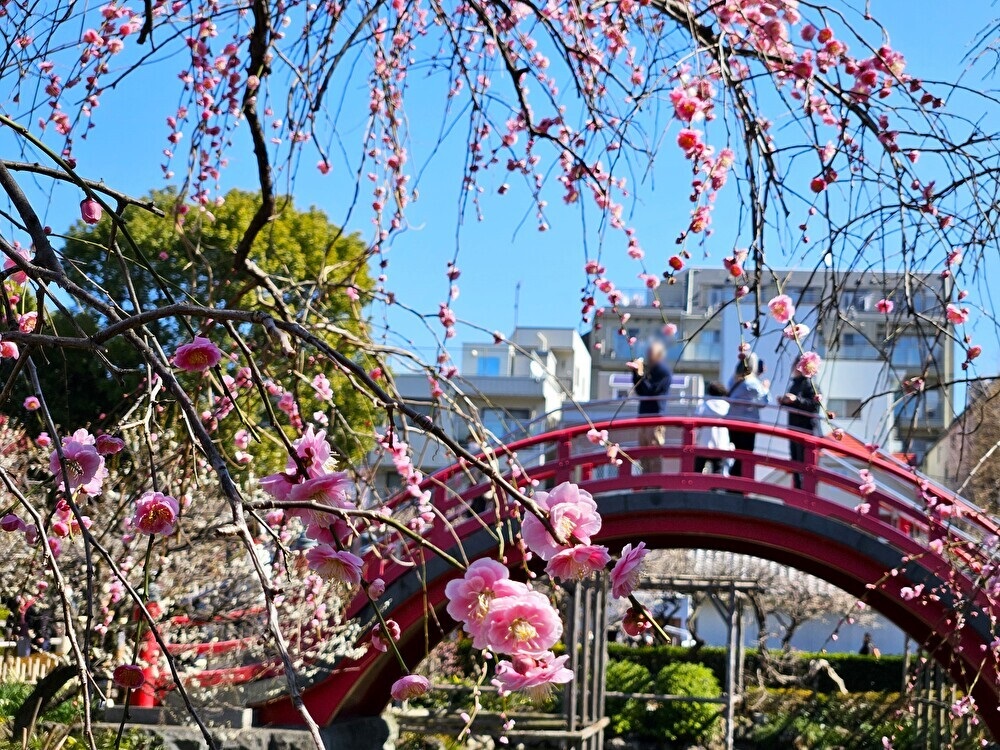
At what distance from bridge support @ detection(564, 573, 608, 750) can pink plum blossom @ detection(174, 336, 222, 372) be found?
26.0ft

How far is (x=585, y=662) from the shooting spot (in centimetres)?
1054

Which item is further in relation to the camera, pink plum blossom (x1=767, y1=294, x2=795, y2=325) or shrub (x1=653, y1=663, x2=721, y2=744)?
shrub (x1=653, y1=663, x2=721, y2=744)

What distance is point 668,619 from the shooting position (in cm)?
2139

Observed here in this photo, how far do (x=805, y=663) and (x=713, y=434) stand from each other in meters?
12.1

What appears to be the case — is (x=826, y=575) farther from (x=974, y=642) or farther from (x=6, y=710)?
(x=6, y=710)

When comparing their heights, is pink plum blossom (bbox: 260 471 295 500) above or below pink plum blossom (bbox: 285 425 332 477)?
below

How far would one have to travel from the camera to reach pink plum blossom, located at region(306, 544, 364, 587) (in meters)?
Answer: 1.79

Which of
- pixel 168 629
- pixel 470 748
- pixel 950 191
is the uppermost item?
pixel 950 191

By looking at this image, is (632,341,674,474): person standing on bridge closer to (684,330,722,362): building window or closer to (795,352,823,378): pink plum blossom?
(795,352,823,378): pink plum blossom

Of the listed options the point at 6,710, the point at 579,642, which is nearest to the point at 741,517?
the point at 579,642

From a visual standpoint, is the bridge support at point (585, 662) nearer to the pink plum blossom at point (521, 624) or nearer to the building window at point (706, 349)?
the pink plum blossom at point (521, 624)

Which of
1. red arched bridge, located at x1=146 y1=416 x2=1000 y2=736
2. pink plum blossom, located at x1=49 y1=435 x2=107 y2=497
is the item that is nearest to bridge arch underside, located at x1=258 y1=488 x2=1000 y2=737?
red arched bridge, located at x1=146 y1=416 x2=1000 y2=736

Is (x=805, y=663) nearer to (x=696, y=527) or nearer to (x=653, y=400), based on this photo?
(x=696, y=527)

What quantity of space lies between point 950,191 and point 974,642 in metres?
5.35
